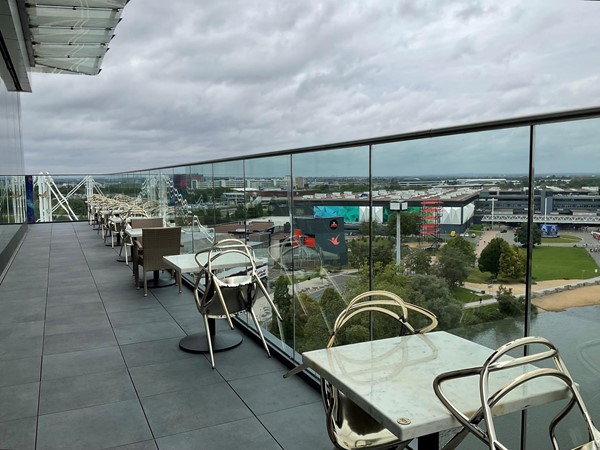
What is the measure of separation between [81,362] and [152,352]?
0.51 meters

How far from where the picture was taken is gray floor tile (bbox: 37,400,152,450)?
2568mm

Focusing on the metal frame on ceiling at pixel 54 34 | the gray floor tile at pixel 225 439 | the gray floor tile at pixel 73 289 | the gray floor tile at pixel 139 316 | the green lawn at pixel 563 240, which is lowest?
the gray floor tile at pixel 225 439

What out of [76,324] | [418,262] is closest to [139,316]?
[76,324]

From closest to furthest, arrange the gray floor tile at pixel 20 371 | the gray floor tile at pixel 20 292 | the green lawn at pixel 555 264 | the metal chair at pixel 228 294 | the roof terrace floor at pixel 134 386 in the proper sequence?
the green lawn at pixel 555 264
the roof terrace floor at pixel 134 386
the gray floor tile at pixel 20 371
the metal chair at pixel 228 294
the gray floor tile at pixel 20 292

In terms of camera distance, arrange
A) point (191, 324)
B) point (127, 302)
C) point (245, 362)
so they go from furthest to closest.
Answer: point (127, 302) → point (191, 324) → point (245, 362)

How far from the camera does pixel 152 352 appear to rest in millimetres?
3936

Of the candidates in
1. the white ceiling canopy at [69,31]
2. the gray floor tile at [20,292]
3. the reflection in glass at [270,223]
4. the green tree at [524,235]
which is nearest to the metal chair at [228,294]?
the reflection in glass at [270,223]

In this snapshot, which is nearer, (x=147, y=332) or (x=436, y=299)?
(x=436, y=299)

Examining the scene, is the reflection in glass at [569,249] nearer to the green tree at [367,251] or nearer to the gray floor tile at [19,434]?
the green tree at [367,251]

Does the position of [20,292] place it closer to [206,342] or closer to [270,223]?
A: [206,342]

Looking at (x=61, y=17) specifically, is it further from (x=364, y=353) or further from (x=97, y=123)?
(x=97, y=123)

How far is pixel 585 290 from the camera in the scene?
65.2 inches

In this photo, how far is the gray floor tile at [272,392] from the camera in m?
2.98

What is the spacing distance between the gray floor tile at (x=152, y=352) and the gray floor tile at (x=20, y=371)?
599 mm
